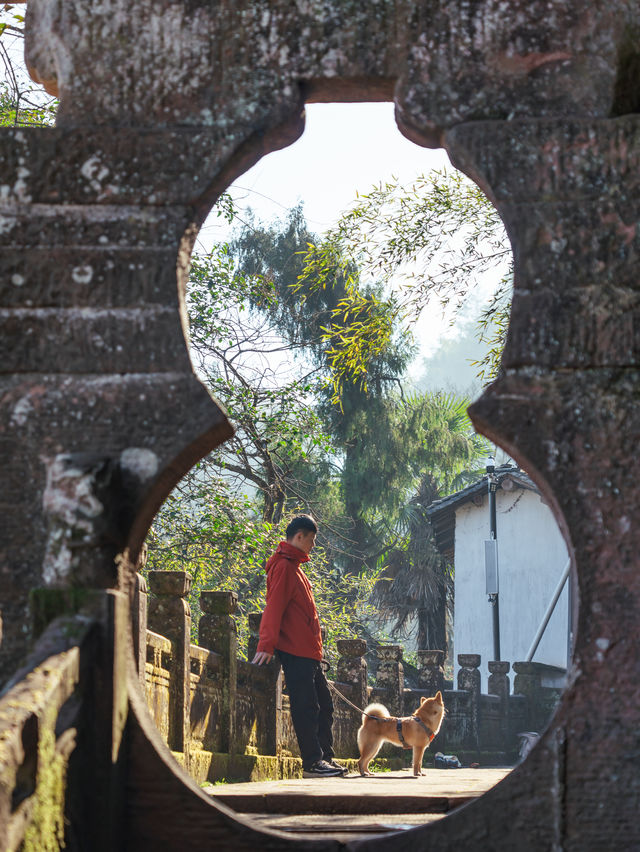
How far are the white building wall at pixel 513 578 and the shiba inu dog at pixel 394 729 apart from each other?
14455 mm

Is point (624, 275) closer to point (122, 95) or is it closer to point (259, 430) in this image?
point (122, 95)

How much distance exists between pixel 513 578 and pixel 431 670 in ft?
17.1

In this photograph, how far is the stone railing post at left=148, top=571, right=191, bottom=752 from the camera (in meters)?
8.01

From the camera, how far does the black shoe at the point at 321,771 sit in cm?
772

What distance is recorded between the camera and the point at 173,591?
8477mm

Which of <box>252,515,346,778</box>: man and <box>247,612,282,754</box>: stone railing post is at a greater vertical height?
<box>252,515,346,778</box>: man

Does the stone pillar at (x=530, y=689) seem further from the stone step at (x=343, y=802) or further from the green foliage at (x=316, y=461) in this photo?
the stone step at (x=343, y=802)

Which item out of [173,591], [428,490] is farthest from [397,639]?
[173,591]

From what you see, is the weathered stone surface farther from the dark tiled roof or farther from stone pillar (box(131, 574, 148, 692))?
the dark tiled roof

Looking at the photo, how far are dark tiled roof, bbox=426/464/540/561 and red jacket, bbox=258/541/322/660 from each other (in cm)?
1383

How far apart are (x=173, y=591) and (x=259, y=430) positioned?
5483mm

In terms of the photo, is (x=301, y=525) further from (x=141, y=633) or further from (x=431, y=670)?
(x=431, y=670)

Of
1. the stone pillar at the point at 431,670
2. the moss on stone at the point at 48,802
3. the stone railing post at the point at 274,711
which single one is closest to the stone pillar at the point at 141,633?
the moss on stone at the point at 48,802

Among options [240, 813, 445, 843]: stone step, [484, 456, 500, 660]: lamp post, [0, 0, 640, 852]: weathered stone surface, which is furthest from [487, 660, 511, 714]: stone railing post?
[0, 0, 640, 852]: weathered stone surface
